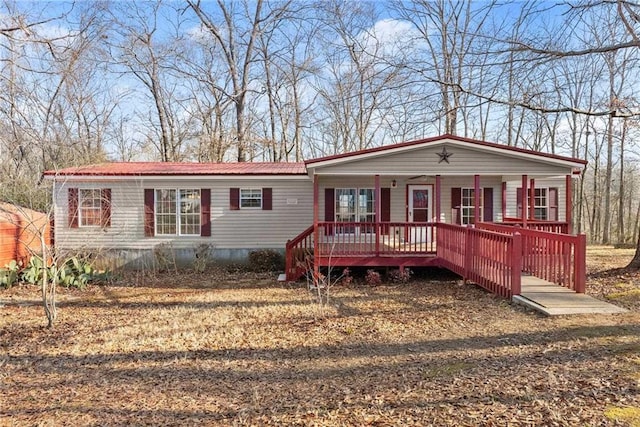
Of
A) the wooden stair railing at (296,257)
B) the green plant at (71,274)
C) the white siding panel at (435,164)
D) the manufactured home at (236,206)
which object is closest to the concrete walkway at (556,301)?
the white siding panel at (435,164)

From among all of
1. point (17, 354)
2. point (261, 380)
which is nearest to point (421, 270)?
point (261, 380)

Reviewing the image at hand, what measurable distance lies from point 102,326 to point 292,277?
498 cm

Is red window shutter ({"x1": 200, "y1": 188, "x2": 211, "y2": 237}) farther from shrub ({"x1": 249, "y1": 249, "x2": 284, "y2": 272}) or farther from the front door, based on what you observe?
the front door

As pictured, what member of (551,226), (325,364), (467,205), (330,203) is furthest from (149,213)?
(551,226)

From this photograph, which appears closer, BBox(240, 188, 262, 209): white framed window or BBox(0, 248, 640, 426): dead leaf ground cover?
BBox(0, 248, 640, 426): dead leaf ground cover

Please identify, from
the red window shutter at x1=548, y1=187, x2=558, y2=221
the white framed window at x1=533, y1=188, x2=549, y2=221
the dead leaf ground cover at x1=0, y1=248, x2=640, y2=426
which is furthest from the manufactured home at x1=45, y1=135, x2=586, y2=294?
the dead leaf ground cover at x1=0, y1=248, x2=640, y2=426

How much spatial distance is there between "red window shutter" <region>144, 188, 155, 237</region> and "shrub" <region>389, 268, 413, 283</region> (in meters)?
7.58

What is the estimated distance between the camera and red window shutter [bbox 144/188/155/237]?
510 inches

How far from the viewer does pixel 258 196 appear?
1319cm

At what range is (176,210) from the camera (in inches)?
516

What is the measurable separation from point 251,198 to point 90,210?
5048mm

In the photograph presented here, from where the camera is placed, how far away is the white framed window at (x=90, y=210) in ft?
42.5

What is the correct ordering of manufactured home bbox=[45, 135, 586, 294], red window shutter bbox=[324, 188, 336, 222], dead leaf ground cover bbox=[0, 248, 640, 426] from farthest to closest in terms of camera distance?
1. red window shutter bbox=[324, 188, 336, 222]
2. manufactured home bbox=[45, 135, 586, 294]
3. dead leaf ground cover bbox=[0, 248, 640, 426]

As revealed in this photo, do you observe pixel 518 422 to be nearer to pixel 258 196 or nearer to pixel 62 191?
pixel 258 196
